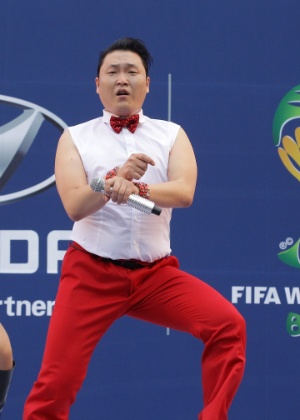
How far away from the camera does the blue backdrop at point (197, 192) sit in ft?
13.9

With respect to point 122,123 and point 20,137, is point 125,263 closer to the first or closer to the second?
point 122,123

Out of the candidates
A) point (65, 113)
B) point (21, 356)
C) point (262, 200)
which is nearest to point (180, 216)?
point (262, 200)

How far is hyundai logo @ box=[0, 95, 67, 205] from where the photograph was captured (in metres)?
4.21

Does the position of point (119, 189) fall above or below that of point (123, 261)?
above

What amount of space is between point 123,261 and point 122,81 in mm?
662

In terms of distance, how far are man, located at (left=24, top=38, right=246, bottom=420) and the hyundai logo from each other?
2.93 ft

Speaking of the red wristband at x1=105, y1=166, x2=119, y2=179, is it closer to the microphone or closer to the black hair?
the microphone

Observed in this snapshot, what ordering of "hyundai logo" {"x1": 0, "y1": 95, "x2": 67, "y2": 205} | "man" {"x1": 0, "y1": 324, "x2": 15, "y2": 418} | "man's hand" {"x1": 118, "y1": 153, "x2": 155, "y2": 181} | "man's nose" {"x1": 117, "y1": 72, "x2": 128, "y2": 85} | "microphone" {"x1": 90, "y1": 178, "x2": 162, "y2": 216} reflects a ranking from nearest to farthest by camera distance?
1. "microphone" {"x1": 90, "y1": 178, "x2": 162, "y2": 216}
2. "man's hand" {"x1": 118, "y1": 153, "x2": 155, "y2": 181}
3. "man's nose" {"x1": 117, "y1": 72, "x2": 128, "y2": 85}
4. "man" {"x1": 0, "y1": 324, "x2": 15, "y2": 418}
5. "hyundai logo" {"x1": 0, "y1": 95, "x2": 67, "y2": 205}

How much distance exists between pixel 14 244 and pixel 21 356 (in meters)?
0.54

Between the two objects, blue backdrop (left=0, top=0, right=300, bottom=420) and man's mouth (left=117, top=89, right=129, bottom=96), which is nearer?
man's mouth (left=117, top=89, right=129, bottom=96)

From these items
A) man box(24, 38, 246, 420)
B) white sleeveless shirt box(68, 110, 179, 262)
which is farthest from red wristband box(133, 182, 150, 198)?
white sleeveless shirt box(68, 110, 179, 262)

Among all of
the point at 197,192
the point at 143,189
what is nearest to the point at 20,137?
the point at 197,192

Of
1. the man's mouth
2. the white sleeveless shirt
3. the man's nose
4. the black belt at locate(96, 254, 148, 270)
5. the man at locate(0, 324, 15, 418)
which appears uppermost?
the man's nose

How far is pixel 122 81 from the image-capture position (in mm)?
3279
